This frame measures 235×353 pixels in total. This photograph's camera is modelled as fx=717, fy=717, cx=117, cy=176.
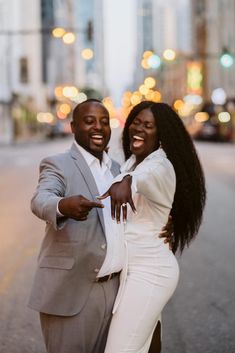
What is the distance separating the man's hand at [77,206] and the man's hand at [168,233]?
542mm

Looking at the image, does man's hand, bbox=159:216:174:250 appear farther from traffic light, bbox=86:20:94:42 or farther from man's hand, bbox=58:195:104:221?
traffic light, bbox=86:20:94:42

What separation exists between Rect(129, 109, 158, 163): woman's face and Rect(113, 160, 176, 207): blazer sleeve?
0.57 feet

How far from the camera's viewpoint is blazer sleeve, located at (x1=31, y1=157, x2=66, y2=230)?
3.09 metres

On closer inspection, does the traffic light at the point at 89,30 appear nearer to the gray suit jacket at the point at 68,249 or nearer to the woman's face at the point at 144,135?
the woman's face at the point at 144,135

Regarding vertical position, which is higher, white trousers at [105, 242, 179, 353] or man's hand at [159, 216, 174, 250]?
man's hand at [159, 216, 174, 250]

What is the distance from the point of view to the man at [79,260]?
3.27 m

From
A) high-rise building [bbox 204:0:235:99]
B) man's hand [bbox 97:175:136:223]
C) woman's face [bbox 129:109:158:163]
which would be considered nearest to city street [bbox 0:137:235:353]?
woman's face [bbox 129:109:158:163]

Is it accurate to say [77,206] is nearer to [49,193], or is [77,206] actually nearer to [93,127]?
[49,193]

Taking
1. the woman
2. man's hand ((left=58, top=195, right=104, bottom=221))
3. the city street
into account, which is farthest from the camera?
the city street

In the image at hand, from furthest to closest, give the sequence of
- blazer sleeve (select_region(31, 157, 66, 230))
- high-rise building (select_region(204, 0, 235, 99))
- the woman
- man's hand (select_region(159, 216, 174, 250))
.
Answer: high-rise building (select_region(204, 0, 235, 99)), man's hand (select_region(159, 216, 174, 250)), the woman, blazer sleeve (select_region(31, 157, 66, 230))

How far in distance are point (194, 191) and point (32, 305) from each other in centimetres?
98

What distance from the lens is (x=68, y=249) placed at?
10.7 ft

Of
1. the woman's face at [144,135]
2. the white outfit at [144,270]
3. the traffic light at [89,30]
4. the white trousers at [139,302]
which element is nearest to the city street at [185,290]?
the woman's face at [144,135]

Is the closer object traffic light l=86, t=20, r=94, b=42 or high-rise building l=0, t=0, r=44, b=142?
traffic light l=86, t=20, r=94, b=42
